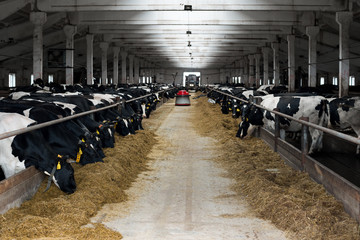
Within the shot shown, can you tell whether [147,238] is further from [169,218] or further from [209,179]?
[209,179]

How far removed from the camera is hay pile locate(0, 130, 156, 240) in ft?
14.9

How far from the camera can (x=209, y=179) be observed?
7625 mm

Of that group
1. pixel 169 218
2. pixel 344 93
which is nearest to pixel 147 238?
pixel 169 218

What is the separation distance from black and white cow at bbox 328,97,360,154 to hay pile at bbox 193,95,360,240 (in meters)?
2.72

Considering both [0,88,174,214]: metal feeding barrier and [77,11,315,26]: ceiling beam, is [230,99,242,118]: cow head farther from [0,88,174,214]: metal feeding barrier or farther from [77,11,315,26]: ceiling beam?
[0,88,174,214]: metal feeding barrier

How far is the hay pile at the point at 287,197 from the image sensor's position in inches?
185

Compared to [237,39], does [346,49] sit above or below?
below

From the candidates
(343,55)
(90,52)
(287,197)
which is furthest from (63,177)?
(90,52)

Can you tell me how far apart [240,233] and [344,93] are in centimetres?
1738

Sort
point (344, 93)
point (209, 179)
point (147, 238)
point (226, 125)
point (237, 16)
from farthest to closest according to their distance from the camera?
point (237, 16), point (344, 93), point (226, 125), point (209, 179), point (147, 238)

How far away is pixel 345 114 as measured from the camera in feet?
37.1

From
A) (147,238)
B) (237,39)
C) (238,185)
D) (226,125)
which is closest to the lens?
(147,238)

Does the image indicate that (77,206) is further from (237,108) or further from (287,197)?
(237,108)

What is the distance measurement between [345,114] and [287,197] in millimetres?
6406
